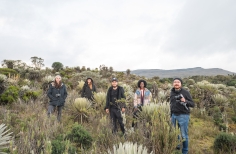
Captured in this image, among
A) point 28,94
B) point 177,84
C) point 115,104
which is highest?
point 177,84

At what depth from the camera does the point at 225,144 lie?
4574 mm

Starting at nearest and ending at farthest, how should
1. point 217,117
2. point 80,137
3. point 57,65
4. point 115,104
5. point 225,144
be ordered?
Answer: point 80,137
point 225,144
point 115,104
point 217,117
point 57,65

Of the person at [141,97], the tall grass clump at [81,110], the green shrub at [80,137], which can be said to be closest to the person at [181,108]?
the person at [141,97]

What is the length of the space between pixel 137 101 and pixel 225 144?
2.33 metres

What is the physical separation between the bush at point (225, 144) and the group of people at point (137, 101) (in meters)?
1.30

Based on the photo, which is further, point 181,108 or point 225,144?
point 225,144

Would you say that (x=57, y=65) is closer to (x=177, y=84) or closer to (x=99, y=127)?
(x=99, y=127)

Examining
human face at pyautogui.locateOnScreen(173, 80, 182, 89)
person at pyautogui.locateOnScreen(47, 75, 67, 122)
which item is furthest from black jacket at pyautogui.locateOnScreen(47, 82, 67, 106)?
human face at pyautogui.locateOnScreen(173, 80, 182, 89)

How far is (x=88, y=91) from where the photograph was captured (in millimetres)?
Answer: 7266

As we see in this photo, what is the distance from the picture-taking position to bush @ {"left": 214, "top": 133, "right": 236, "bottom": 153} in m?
4.51

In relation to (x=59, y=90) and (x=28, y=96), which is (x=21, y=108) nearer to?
(x=28, y=96)

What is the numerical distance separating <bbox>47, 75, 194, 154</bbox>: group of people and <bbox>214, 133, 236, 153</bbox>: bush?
1300 mm

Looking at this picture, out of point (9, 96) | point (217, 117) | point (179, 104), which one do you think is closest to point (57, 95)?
point (9, 96)

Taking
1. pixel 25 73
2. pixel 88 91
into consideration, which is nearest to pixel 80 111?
pixel 88 91
